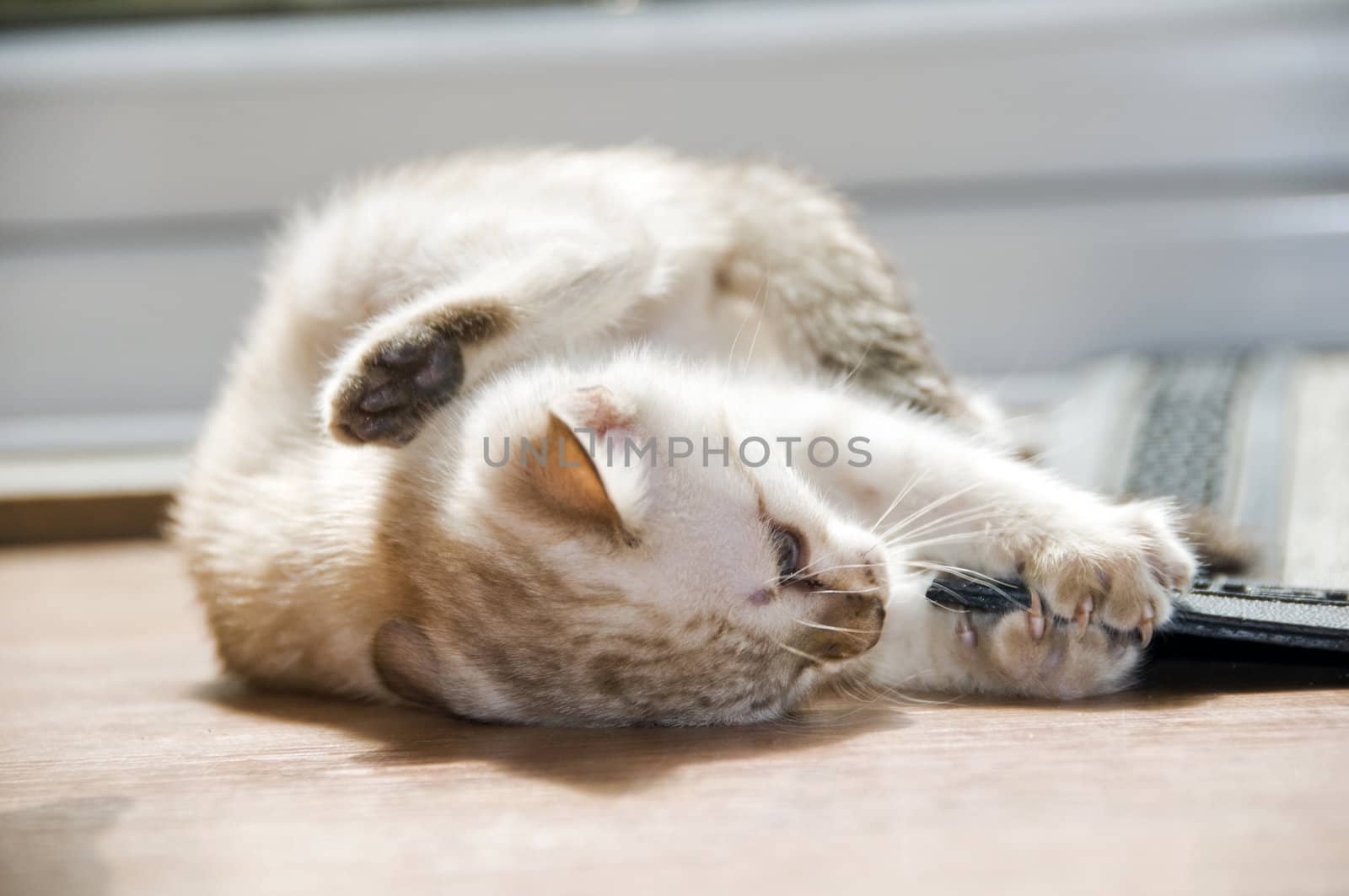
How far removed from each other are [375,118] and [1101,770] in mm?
1795

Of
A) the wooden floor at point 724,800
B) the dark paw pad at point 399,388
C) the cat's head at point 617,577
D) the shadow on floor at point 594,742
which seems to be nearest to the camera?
the wooden floor at point 724,800

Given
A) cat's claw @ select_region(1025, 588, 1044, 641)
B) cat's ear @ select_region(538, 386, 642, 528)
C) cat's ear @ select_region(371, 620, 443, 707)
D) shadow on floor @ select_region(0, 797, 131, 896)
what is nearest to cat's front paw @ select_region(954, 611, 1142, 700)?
cat's claw @ select_region(1025, 588, 1044, 641)

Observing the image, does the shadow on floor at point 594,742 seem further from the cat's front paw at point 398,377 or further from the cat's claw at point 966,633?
the cat's front paw at point 398,377

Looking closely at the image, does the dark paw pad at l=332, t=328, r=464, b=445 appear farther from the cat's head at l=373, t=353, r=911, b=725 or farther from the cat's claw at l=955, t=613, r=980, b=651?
the cat's claw at l=955, t=613, r=980, b=651

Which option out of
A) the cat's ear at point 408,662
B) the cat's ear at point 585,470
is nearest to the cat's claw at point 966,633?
the cat's ear at point 585,470

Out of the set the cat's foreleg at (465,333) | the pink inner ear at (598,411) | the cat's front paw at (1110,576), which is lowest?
the cat's front paw at (1110,576)

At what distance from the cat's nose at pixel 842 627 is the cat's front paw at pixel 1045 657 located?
98 millimetres

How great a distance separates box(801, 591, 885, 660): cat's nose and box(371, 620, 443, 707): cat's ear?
12.2 inches

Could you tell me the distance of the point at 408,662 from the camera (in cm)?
96

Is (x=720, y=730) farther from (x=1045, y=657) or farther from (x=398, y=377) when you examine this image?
(x=398, y=377)

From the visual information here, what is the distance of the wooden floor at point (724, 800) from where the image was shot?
590 millimetres

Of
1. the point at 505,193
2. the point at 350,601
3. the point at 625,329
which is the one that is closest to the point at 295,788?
the point at 350,601

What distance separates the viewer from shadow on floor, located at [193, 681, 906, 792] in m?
0.79

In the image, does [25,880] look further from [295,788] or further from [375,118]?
[375,118]
